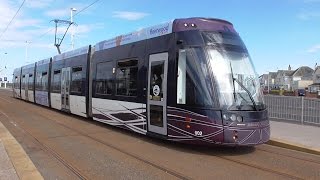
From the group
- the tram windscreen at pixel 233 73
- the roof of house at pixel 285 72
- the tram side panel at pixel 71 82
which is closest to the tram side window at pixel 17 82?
the tram side panel at pixel 71 82

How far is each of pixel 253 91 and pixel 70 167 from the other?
188 inches

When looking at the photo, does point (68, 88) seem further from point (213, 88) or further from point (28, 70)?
point (28, 70)

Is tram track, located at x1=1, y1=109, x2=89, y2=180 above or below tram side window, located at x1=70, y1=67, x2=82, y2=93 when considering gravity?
below

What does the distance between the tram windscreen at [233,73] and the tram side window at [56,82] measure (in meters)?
14.7

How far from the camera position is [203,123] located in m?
10.3

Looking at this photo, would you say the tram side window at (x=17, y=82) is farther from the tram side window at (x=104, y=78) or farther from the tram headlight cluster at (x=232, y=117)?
the tram headlight cluster at (x=232, y=117)

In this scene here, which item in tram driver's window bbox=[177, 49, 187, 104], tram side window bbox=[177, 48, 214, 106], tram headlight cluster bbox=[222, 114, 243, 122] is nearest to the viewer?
tram headlight cluster bbox=[222, 114, 243, 122]

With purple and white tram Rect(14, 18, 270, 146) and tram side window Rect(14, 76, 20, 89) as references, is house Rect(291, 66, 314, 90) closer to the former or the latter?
tram side window Rect(14, 76, 20, 89)

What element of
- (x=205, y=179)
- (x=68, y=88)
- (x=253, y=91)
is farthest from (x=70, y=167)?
(x=68, y=88)

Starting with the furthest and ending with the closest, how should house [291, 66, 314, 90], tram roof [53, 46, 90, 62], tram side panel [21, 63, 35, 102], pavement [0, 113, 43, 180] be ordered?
house [291, 66, 314, 90], tram side panel [21, 63, 35, 102], tram roof [53, 46, 90, 62], pavement [0, 113, 43, 180]

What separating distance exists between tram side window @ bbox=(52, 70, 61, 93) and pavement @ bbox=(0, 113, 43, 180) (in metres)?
12.2

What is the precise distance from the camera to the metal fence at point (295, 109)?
16188 millimetres

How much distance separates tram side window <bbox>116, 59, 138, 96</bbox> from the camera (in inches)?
527

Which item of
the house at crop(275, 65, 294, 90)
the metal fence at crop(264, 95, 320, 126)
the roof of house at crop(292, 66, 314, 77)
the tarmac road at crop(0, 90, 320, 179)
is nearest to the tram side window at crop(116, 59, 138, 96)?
the tarmac road at crop(0, 90, 320, 179)
